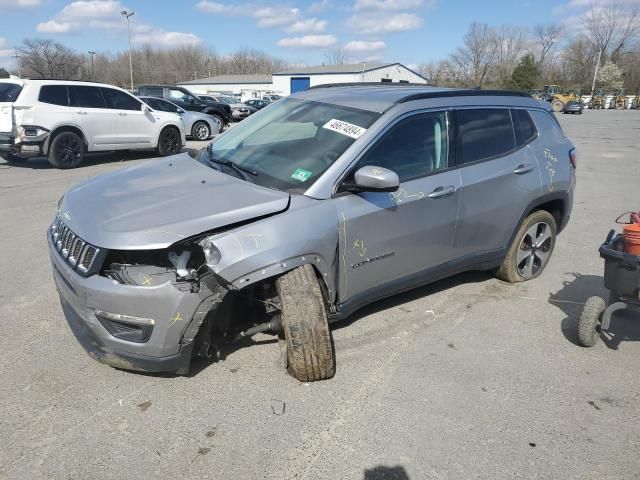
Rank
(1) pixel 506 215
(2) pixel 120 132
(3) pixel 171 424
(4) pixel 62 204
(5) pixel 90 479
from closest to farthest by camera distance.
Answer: (5) pixel 90 479, (3) pixel 171 424, (4) pixel 62 204, (1) pixel 506 215, (2) pixel 120 132

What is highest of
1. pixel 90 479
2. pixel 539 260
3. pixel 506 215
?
pixel 506 215

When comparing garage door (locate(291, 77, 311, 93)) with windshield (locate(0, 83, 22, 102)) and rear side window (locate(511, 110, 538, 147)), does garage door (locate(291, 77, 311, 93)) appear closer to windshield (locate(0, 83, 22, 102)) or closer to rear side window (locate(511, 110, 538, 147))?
windshield (locate(0, 83, 22, 102))

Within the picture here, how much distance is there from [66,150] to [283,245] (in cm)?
936

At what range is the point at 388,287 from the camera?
3.45 metres

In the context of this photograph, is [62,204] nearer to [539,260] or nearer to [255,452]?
[255,452]

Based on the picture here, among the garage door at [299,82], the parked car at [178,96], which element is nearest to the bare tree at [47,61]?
the garage door at [299,82]

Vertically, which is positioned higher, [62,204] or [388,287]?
[62,204]

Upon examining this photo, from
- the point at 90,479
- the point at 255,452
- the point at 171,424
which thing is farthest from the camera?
the point at 171,424

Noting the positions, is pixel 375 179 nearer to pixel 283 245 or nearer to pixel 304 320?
pixel 283 245

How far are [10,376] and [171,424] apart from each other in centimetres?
119

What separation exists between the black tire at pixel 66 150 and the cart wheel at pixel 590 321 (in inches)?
403

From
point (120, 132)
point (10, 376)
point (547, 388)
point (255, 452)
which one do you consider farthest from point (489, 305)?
point (120, 132)

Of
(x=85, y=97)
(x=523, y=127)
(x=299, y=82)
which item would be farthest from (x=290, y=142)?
(x=299, y=82)

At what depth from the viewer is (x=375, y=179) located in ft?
9.57
